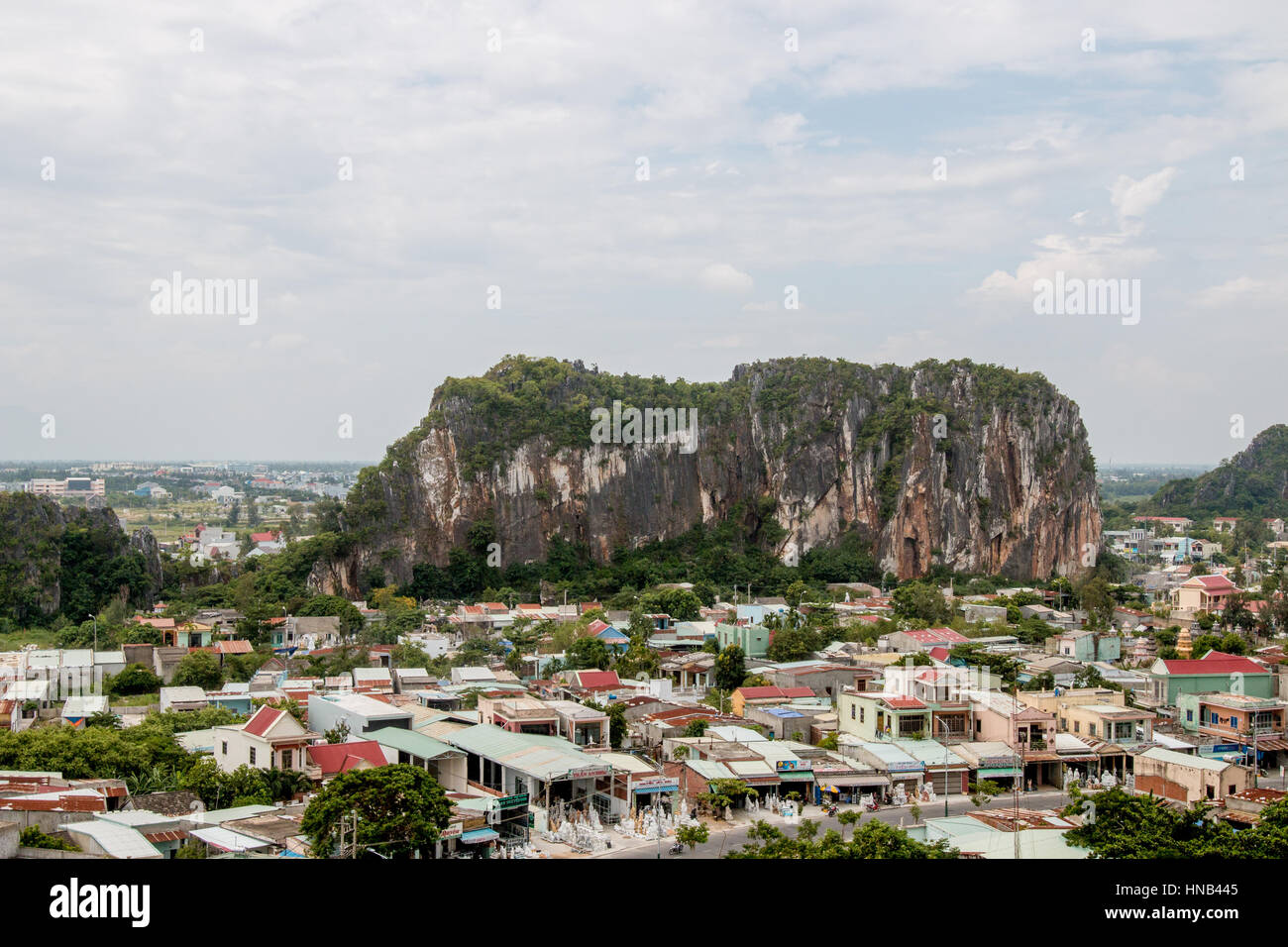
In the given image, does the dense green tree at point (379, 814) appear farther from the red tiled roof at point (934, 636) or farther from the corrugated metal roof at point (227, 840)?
the red tiled roof at point (934, 636)

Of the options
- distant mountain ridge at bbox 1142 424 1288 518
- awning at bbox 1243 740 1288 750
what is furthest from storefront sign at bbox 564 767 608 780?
distant mountain ridge at bbox 1142 424 1288 518

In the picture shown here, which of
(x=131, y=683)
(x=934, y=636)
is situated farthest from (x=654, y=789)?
(x=934, y=636)

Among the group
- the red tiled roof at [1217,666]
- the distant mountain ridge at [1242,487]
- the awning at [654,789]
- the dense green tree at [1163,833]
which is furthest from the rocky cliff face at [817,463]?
the dense green tree at [1163,833]

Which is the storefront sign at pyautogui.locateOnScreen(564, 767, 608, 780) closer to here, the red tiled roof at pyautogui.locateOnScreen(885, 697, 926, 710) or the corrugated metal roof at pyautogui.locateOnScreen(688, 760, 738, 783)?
the corrugated metal roof at pyautogui.locateOnScreen(688, 760, 738, 783)
